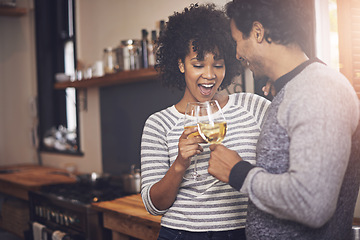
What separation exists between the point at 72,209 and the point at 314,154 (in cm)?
209

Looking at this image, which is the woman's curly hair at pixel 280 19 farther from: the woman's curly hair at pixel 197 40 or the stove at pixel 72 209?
the stove at pixel 72 209

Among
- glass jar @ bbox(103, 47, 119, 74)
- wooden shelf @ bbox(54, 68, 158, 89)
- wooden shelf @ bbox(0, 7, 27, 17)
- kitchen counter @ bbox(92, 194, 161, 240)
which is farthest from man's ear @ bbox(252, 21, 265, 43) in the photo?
wooden shelf @ bbox(0, 7, 27, 17)

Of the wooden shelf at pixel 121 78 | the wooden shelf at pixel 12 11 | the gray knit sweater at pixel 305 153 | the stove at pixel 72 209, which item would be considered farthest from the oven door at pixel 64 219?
the wooden shelf at pixel 12 11

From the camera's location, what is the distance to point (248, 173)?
931mm

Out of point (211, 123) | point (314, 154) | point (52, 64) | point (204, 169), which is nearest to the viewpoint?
point (314, 154)

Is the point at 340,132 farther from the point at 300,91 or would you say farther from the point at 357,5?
the point at 357,5

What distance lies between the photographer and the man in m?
0.82

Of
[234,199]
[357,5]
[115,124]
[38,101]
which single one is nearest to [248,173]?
[234,199]

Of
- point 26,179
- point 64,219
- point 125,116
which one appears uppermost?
point 125,116

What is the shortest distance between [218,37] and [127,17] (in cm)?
182

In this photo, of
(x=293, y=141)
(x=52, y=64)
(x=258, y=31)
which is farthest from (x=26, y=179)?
(x=293, y=141)

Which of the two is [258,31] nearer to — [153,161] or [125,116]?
[153,161]

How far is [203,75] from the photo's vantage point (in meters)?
1.39

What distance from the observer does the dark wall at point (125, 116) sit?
2767mm
